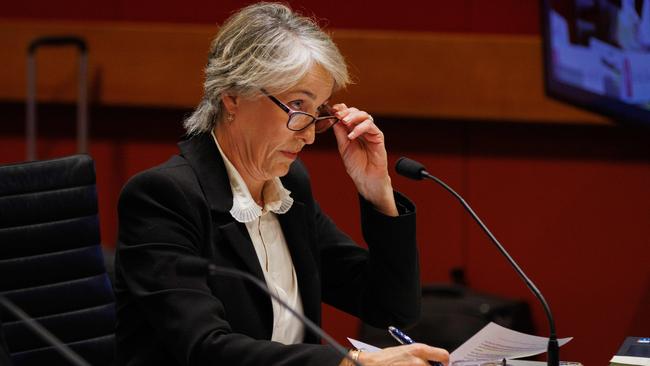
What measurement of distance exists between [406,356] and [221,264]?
0.47 meters

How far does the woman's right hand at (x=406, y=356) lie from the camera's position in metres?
1.88

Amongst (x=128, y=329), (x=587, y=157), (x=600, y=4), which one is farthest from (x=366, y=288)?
(x=587, y=157)

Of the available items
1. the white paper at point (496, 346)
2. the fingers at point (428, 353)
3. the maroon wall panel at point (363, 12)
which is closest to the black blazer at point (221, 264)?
the fingers at point (428, 353)

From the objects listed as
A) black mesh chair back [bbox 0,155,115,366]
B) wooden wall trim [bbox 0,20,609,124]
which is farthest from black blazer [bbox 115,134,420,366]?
wooden wall trim [bbox 0,20,609,124]

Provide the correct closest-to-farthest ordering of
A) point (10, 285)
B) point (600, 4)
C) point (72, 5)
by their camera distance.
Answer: point (10, 285), point (600, 4), point (72, 5)

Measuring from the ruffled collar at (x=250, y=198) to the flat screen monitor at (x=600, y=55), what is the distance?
1210mm

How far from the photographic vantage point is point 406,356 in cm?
189

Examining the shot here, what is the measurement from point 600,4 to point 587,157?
4.30 ft

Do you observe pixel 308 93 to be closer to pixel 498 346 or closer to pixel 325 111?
pixel 325 111

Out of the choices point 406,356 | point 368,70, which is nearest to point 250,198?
point 406,356

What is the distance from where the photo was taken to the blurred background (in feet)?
14.0

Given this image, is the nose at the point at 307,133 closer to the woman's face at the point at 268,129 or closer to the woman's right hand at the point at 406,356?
the woman's face at the point at 268,129

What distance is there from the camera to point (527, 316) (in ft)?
13.8

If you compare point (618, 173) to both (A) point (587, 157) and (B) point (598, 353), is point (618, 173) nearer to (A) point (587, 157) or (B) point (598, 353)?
(A) point (587, 157)
